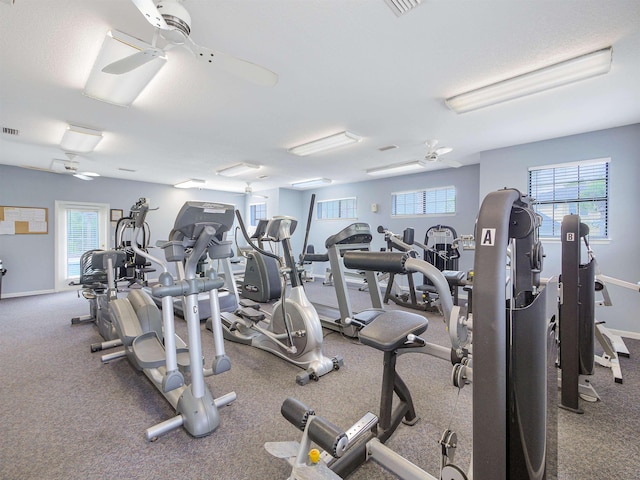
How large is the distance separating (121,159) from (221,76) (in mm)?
3777

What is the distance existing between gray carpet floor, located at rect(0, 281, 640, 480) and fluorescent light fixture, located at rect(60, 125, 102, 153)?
2561 mm

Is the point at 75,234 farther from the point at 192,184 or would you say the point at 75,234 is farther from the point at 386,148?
the point at 386,148

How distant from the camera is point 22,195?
5.66 metres

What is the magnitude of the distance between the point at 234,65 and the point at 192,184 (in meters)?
6.33

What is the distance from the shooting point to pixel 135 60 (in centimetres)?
167

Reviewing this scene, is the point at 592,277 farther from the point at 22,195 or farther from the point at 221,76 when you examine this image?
the point at 22,195

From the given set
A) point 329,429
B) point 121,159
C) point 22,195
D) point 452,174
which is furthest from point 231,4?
point 22,195

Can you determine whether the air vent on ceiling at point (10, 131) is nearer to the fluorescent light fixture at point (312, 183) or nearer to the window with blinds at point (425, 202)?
the fluorescent light fixture at point (312, 183)

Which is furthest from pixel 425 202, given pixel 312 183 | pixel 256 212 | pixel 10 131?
pixel 10 131

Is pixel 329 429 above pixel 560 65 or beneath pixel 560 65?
beneath

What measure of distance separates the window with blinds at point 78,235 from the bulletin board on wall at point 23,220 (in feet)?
1.47

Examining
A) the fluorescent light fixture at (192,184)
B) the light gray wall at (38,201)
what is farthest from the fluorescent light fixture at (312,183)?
the light gray wall at (38,201)

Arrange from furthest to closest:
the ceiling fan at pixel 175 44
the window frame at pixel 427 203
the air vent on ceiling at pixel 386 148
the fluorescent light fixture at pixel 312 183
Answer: the fluorescent light fixture at pixel 312 183 → the window frame at pixel 427 203 → the air vent on ceiling at pixel 386 148 → the ceiling fan at pixel 175 44

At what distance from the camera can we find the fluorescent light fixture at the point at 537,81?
205cm
